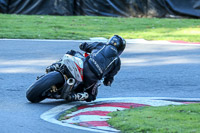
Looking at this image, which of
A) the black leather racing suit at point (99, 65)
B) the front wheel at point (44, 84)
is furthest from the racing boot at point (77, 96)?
the front wheel at point (44, 84)

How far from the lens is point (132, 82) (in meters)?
9.76

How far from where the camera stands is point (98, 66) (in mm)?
7613

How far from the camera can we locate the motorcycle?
24.6 ft

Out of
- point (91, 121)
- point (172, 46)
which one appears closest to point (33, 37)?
point (172, 46)

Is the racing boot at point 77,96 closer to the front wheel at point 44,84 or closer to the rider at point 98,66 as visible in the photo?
the rider at point 98,66

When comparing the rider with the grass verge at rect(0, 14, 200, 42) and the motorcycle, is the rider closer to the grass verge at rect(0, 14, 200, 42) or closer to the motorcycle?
the motorcycle

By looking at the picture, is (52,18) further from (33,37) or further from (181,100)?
(181,100)

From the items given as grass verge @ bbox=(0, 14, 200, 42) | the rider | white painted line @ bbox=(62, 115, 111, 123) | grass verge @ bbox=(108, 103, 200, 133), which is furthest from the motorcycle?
grass verge @ bbox=(0, 14, 200, 42)

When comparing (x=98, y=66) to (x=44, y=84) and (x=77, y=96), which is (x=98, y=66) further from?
(x=44, y=84)

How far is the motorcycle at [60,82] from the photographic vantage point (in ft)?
24.6

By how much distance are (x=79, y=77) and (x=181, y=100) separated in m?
1.80

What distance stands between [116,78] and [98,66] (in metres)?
2.54

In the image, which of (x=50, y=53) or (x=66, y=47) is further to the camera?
(x=66, y=47)

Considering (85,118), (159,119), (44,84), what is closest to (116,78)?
(44,84)
